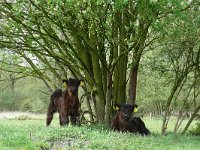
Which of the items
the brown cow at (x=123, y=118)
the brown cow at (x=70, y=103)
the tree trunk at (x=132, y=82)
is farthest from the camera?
the tree trunk at (x=132, y=82)

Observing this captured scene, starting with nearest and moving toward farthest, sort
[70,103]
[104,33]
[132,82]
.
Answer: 1. [104,33]
2. [70,103]
3. [132,82]

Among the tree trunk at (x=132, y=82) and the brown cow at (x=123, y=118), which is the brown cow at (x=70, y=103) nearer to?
the brown cow at (x=123, y=118)

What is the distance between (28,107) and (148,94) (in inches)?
1892

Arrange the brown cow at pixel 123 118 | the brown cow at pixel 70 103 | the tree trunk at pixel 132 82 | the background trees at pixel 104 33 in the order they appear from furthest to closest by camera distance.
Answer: the tree trunk at pixel 132 82
the brown cow at pixel 70 103
the brown cow at pixel 123 118
the background trees at pixel 104 33

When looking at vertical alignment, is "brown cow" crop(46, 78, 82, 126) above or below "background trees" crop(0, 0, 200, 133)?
below

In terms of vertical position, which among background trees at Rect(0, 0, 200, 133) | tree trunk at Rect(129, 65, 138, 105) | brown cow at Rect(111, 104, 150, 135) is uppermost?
background trees at Rect(0, 0, 200, 133)

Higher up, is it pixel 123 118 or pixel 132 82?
pixel 132 82

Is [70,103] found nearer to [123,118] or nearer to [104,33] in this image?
[123,118]

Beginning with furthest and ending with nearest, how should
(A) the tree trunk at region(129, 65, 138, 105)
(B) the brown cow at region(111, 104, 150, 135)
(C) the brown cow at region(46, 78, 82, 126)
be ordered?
(A) the tree trunk at region(129, 65, 138, 105), (C) the brown cow at region(46, 78, 82, 126), (B) the brown cow at region(111, 104, 150, 135)

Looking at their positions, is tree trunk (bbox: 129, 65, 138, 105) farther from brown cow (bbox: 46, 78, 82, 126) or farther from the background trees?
brown cow (bbox: 46, 78, 82, 126)

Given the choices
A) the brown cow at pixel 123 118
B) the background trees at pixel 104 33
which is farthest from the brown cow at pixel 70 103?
the background trees at pixel 104 33

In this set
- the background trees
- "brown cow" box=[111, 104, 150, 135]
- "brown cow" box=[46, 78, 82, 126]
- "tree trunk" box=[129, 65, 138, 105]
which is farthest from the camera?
"tree trunk" box=[129, 65, 138, 105]

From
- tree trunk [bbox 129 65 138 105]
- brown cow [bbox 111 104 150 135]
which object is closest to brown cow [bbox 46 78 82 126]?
brown cow [bbox 111 104 150 135]

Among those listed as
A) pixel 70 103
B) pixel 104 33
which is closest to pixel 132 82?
pixel 104 33
